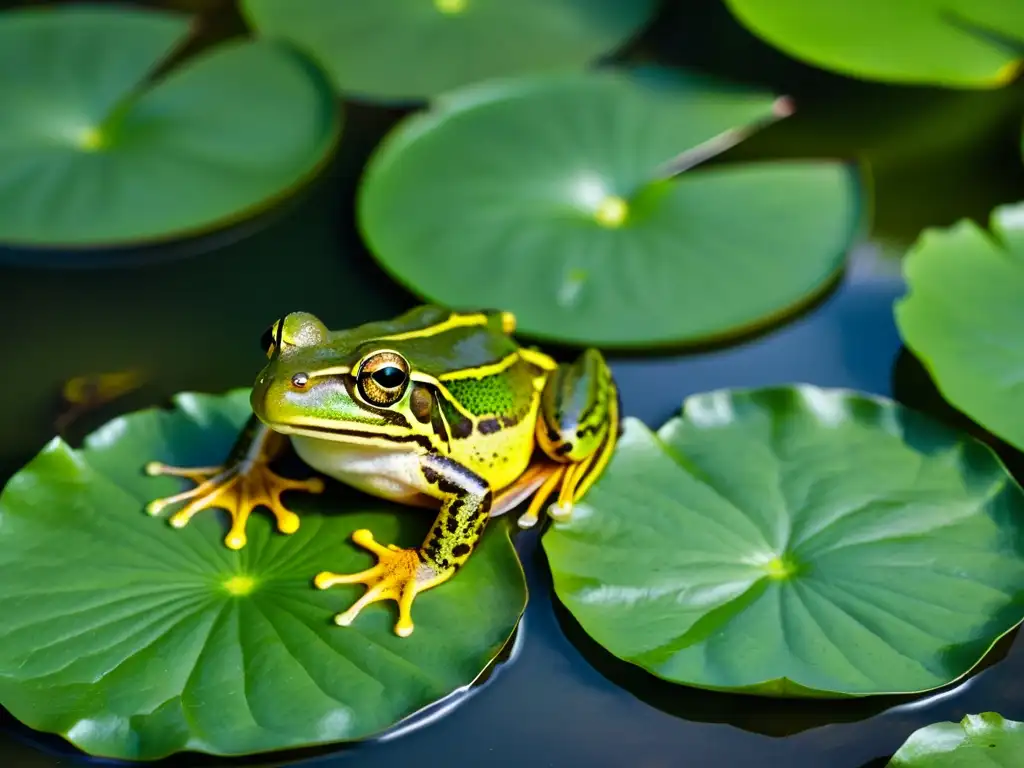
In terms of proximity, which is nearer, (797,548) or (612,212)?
(797,548)

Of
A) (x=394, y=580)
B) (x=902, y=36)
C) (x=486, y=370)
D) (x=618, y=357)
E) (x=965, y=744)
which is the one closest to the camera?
(x=965, y=744)

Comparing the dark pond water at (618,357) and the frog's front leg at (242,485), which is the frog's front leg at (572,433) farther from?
the frog's front leg at (242,485)

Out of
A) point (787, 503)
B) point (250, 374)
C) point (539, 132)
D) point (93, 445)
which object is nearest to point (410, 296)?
point (250, 374)

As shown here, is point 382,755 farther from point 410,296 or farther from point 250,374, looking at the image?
point 410,296

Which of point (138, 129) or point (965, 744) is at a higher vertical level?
point (965, 744)

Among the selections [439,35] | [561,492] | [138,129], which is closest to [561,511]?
[561,492]

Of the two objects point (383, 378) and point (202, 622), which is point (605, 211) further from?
point (202, 622)
